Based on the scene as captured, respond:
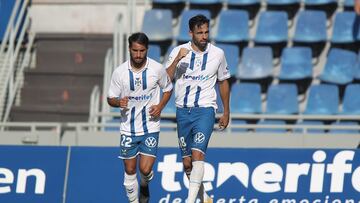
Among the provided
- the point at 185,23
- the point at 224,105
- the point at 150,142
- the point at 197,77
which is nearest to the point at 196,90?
the point at 197,77

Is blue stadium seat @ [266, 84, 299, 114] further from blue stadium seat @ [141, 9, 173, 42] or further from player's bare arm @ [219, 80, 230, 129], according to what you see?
player's bare arm @ [219, 80, 230, 129]

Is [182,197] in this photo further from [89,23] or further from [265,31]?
[89,23]

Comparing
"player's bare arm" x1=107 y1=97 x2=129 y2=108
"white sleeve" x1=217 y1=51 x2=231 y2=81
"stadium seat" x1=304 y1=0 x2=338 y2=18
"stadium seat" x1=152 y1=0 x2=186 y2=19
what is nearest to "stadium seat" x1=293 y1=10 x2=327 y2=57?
"stadium seat" x1=304 y1=0 x2=338 y2=18

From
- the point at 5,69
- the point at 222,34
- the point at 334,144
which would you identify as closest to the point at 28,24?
the point at 5,69

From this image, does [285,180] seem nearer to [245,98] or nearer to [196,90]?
[196,90]

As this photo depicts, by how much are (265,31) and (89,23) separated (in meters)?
3.31

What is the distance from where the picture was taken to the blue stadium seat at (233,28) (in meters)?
16.2

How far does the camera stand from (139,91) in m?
9.65

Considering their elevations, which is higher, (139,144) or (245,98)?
(245,98)

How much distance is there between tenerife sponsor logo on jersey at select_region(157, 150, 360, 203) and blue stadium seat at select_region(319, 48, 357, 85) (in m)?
4.65

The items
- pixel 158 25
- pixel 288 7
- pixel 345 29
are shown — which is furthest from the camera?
pixel 288 7

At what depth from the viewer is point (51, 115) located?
644 inches

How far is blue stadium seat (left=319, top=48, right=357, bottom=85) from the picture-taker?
15.9 metres

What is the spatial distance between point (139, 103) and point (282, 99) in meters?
6.23
